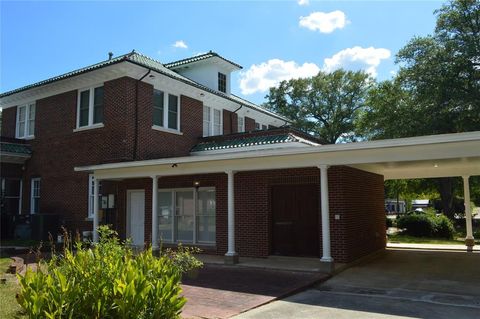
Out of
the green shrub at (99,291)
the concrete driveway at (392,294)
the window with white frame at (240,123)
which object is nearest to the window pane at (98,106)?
the window with white frame at (240,123)

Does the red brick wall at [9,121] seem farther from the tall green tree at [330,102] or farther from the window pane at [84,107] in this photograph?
the tall green tree at [330,102]

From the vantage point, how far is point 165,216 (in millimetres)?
15930

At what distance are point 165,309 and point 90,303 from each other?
0.95m

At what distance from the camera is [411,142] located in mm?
9430

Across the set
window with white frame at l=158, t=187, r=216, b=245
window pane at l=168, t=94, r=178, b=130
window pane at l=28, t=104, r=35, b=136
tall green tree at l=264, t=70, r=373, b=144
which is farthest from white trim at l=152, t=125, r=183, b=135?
tall green tree at l=264, t=70, r=373, b=144

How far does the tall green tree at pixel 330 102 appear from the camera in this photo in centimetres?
4625

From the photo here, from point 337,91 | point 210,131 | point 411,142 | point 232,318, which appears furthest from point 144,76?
point 337,91

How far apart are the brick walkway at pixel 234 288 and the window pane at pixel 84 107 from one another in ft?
29.3

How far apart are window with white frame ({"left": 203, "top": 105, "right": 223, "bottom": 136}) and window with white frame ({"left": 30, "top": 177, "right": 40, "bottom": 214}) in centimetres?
781

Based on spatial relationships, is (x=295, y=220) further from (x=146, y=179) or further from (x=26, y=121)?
(x=26, y=121)

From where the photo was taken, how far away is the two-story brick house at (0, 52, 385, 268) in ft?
41.7

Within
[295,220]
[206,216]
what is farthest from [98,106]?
[295,220]

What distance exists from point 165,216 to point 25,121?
9076 millimetres

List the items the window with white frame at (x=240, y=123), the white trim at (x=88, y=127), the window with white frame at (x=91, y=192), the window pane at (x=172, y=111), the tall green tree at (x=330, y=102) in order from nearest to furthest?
the white trim at (x=88, y=127) < the window with white frame at (x=91, y=192) < the window pane at (x=172, y=111) < the window with white frame at (x=240, y=123) < the tall green tree at (x=330, y=102)
